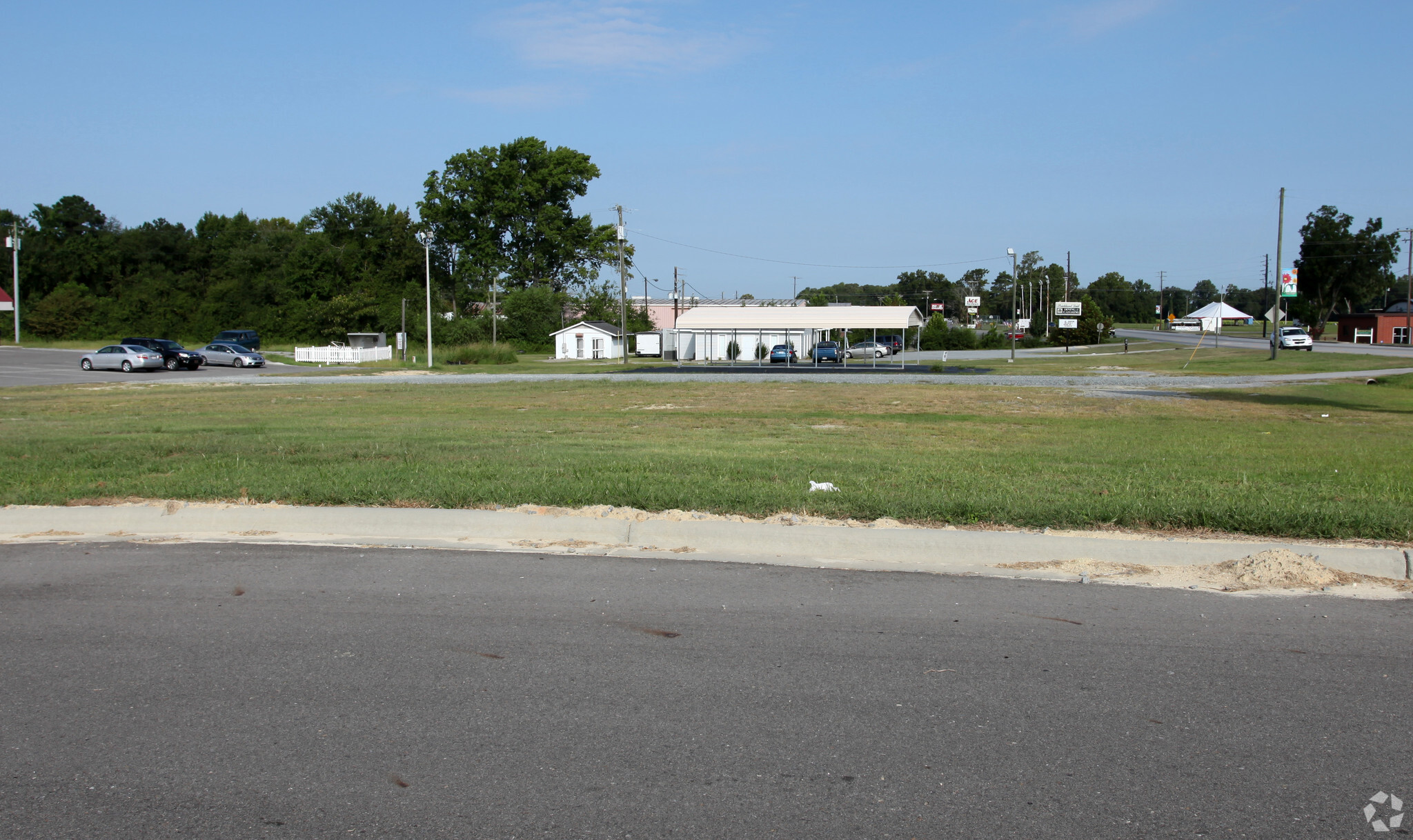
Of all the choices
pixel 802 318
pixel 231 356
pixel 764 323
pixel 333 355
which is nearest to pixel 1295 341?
pixel 802 318

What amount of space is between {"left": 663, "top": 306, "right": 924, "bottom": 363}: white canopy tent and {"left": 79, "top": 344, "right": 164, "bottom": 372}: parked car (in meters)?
26.4

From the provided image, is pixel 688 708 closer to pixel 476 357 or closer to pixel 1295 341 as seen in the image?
pixel 476 357

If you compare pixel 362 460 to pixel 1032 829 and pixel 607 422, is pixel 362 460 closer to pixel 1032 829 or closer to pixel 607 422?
pixel 607 422

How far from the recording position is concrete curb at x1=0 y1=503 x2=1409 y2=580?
302 inches

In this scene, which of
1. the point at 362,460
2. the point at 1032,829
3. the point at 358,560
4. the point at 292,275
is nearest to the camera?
the point at 1032,829

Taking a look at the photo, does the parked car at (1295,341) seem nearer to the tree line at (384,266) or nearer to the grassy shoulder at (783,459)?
Result: the tree line at (384,266)

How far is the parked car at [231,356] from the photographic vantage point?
53125 mm

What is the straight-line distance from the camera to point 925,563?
305 inches

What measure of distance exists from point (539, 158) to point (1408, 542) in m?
91.8

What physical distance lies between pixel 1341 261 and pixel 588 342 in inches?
3012

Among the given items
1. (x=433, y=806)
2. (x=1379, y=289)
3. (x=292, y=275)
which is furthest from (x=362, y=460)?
(x=1379, y=289)

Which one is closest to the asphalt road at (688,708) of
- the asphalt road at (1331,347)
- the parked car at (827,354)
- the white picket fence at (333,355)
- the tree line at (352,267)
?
the parked car at (827,354)

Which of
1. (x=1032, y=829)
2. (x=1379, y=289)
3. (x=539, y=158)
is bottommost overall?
(x=1032, y=829)

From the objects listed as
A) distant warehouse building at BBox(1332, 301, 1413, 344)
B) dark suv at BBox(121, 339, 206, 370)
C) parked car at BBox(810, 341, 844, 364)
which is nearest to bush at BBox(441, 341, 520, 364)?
dark suv at BBox(121, 339, 206, 370)
